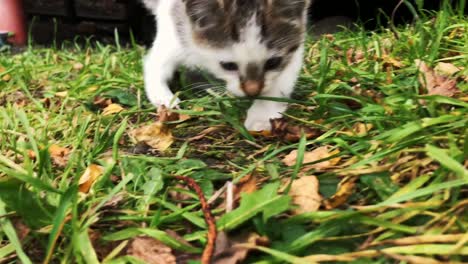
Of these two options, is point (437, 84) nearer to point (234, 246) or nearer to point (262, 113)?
point (262, 113)

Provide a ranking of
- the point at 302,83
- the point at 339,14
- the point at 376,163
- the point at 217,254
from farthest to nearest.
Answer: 1. the point at 339,14
2. the point at 302,83
3. the point at 376,163
4. the point at 217,254

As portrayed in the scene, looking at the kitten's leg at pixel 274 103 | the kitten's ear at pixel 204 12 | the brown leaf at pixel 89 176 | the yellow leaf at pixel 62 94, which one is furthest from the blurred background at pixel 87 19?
the brown leaf at pixel 89 176

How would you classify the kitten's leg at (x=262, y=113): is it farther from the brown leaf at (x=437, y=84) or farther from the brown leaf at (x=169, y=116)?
the brown leaf at (x=437, y=84)

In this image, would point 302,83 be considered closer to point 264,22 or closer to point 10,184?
point 264,22

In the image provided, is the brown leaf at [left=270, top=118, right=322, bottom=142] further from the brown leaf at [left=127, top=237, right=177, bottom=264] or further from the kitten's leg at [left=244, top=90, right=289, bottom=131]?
the brown leaf at [left=127, top=237, right=177, bottom=264]

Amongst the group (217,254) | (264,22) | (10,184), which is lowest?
(217,254)

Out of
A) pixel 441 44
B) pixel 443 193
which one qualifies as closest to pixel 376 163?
pixel 443 193
